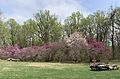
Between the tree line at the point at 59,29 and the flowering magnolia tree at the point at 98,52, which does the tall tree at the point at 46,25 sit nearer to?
the tree line at the point at 59,29

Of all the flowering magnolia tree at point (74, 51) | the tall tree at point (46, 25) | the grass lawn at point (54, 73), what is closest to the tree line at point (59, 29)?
the tall tree at point (46, 25)

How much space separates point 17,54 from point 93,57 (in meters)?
17.6

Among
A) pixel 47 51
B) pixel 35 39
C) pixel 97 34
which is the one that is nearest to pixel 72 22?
pixel 97 34

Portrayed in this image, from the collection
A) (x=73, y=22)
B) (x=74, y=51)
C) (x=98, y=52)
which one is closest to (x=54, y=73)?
(x=74, y=51)

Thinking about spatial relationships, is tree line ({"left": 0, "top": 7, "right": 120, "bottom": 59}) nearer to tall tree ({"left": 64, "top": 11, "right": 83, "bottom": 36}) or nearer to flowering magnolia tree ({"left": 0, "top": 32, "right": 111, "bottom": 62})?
tall tree ({"left": 64, "top": 11, "right": 83, "bottom": 36})

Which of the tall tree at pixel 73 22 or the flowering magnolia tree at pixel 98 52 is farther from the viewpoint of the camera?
the tall tree at pixel 73 22

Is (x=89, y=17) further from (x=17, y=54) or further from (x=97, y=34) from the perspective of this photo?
(x=17, y=54)

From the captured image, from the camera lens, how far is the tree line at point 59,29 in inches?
2763

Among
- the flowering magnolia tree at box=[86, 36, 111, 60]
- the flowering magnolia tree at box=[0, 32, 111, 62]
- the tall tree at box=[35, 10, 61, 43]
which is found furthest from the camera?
the tall tree at box=[35, 10, 61, 43]

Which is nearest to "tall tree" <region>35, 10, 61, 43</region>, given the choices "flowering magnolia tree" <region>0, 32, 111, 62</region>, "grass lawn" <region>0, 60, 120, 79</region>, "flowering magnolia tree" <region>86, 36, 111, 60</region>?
"flowering magnolia tree" <region>0, 32, 111, 62</region>

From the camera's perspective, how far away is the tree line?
70188mm

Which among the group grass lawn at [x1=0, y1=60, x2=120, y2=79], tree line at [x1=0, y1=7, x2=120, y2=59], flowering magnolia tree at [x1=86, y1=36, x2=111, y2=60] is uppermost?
tree line at [x1=0, y1=7, x2=120, y2=59]

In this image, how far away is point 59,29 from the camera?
77.7 meters

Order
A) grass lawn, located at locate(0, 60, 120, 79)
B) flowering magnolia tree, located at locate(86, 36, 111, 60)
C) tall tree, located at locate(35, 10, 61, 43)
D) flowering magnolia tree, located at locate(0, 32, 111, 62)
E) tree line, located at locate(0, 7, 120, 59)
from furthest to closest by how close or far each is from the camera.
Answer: tall tree, located at locate(35, 10, 61, 43), tree line, located at locate(0, 7, 120, 59), flowering magnolia tree, located at locate(86, 36, 111, 60), flowering magnolia tree, located at locate(0, 32, 111, 62), grass lawn, located at locate(0, 60, 120, 79)
